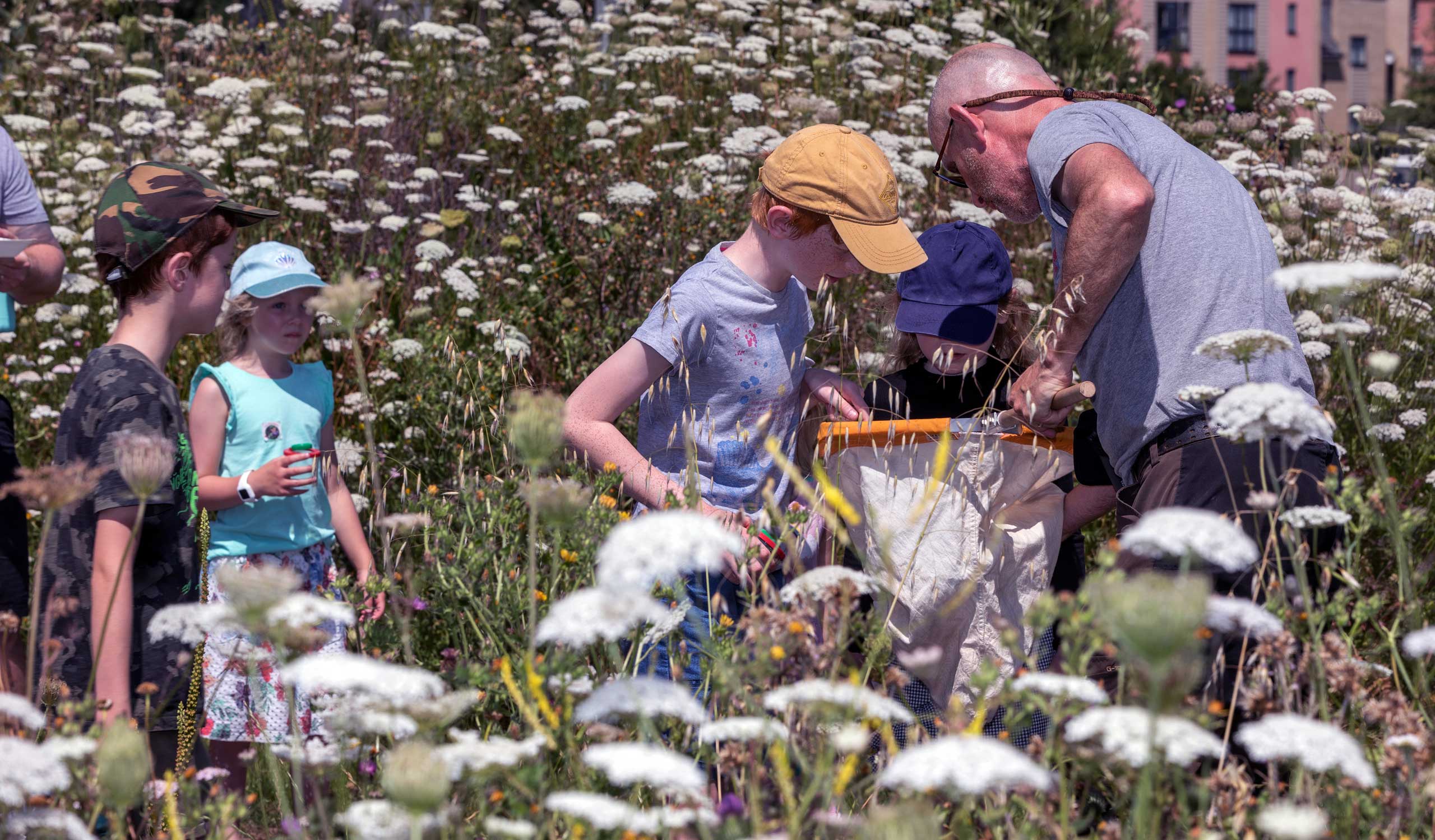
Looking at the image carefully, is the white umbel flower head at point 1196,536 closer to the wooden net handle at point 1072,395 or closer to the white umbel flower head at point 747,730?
the white umbel flower head at point 747,730

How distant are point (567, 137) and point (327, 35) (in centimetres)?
182

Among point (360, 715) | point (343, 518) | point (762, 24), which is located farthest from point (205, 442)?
point (762, 24)

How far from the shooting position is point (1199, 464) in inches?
107

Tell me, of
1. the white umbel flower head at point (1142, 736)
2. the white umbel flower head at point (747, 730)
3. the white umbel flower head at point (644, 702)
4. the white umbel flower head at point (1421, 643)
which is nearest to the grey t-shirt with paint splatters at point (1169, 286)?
the white umbel flower head at point (1421, 643)

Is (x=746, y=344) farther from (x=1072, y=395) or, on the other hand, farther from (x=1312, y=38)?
(x=1312, y=38)

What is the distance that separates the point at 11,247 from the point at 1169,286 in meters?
2.71

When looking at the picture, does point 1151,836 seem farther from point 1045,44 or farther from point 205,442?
point 1045,44

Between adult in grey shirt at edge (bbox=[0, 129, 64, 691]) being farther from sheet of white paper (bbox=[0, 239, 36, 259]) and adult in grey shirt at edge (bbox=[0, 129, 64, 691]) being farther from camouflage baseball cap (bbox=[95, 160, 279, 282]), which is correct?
camouflage baseball cap (bbox=[95, 160, 279, 282])

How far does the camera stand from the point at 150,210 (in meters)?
2.99

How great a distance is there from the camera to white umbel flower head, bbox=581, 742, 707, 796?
1376 mm

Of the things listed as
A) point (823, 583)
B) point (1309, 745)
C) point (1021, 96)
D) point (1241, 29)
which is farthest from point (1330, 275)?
point (1241, 29)

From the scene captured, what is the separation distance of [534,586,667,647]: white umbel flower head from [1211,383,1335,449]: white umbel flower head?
2.95 feet

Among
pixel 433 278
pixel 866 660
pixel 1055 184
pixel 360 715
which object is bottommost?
pixel 433 278

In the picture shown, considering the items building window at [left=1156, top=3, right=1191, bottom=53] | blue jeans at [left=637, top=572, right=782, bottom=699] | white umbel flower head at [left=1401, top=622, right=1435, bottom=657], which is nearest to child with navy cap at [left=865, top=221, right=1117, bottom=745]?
blue jeans at [left=637, top=572, right=782, bottom=699]
